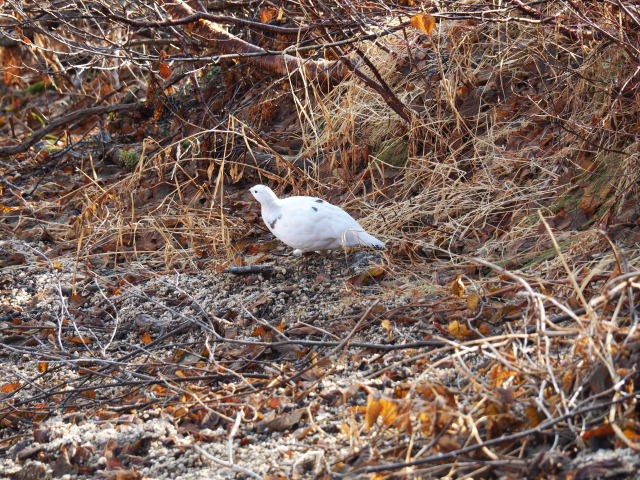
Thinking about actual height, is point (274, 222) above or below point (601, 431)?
below

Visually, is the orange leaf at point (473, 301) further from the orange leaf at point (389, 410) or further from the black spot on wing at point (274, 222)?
the black spot on wing at point (274, 222)

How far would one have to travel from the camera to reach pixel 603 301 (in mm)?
2104

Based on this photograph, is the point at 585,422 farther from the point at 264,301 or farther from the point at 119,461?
the point at 264,301

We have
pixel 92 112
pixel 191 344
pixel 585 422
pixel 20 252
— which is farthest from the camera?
pixel 92 112

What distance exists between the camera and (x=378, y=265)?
3422 millimetres

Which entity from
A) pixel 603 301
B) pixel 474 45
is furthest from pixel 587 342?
pixel 474 45

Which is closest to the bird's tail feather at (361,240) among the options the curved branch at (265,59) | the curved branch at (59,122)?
the curved branch at (265,59)

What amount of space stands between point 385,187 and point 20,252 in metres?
2.03

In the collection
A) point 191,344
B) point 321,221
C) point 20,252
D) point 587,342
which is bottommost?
point 20,252

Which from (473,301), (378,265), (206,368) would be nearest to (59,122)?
(378,265)

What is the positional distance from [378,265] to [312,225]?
12.6 inches

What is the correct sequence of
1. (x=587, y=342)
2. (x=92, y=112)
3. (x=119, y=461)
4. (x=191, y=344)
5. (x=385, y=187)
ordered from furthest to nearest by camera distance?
(x=92, y=112) < (x=385, y=187) < (x=191, y=344) < (x=119, y=461) < (x=587, y=342)

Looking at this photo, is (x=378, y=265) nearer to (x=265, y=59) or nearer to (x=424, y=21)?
(x=424, y=21)

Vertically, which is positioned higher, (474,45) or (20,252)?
(474,45)
